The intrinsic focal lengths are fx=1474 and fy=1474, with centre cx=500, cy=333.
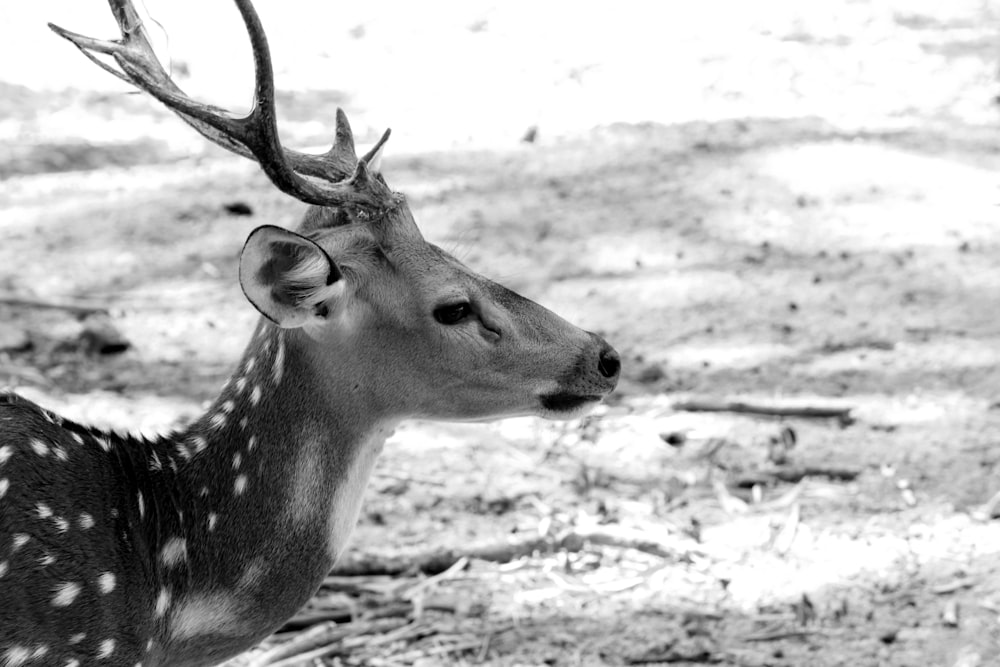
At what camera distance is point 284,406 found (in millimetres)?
3293

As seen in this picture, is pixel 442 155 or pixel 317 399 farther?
pixel 442 155

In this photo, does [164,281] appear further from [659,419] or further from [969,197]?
[969,197]

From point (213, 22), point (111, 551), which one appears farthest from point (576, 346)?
point (213, 22)

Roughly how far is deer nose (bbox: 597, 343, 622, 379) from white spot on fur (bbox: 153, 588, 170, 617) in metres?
1.09

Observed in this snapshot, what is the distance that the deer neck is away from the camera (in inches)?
126

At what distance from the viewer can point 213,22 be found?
9.27 m

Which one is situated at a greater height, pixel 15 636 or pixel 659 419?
pixel 659 419

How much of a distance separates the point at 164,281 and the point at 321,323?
10.4 ft

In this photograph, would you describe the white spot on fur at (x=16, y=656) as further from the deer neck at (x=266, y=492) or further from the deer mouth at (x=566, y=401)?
the deer mouth at (x=566, y=401)

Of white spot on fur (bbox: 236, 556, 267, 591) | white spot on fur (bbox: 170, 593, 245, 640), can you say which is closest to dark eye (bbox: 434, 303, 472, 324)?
white spot on fur (bbox: 236, 556, 267, 591)

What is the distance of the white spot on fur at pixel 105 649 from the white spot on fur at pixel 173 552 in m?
0.28

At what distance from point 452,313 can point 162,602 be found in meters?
0.89

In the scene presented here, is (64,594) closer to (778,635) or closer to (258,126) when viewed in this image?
(258,126)

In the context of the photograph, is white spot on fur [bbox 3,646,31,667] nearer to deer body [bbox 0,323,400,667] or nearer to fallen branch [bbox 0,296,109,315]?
deer body [bbox 0,323,400,667]
